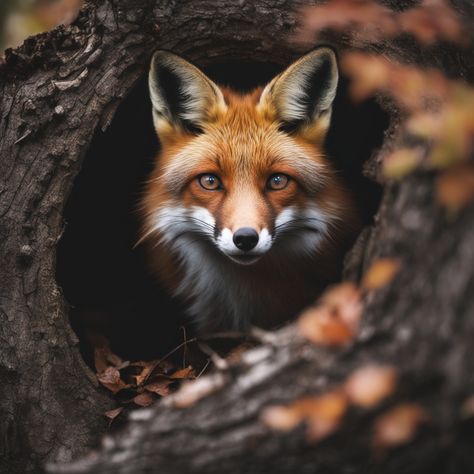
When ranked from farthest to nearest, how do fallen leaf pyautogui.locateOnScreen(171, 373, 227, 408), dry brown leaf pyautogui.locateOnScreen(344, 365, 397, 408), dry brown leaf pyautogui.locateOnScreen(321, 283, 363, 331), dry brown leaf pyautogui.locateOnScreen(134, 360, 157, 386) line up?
dry brown leaf pyautogui.locateOnScreen(134, 360, 157, 386)
fallen leaf pyautogui.locateOnScreen(171, 373, 227, 408)
dry brown leaf pyautogui.locateOnScreen(321, 283, 363, 331)
dry brown leaf pyautogui.locateOnScreen(344, 365, 397, 408)

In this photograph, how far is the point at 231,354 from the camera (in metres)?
4.28

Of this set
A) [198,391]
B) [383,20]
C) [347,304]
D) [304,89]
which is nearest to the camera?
[347,304]

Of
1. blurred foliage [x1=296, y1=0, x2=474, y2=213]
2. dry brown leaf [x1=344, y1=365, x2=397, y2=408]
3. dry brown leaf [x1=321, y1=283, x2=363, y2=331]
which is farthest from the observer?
dry brown leaf [x1=321, y1=283, x2=363, y2=331]

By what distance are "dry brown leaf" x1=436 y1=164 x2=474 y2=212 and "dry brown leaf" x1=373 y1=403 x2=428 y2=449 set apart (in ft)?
2.13

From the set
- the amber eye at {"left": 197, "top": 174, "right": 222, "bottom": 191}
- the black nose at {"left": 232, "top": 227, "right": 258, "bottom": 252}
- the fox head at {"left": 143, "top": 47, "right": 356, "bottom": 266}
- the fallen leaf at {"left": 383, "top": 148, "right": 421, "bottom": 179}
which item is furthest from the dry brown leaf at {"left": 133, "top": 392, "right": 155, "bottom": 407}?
the fallen leaf at {"left": 383, "top": 148, "right": 421, "bottom": 179}

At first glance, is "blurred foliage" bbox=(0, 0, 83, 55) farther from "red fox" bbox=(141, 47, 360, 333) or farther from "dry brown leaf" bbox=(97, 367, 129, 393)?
"dry brown leaf" bbox=(97, 367, 129, 393)

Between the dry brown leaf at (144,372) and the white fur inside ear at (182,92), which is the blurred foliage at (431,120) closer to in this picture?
the white fur inside ear at (182,92)

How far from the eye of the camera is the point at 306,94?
4184 millimetres

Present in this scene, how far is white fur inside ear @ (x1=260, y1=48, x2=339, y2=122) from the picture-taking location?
3.95 m

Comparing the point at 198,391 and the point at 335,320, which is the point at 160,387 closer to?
the point at 198,391

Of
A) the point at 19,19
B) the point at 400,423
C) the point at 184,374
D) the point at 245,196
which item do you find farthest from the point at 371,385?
the point at 19,19

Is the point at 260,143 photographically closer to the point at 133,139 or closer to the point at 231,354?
the point at 231,354

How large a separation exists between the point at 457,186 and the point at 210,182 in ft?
7.85

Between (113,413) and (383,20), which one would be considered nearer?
(383,20)
